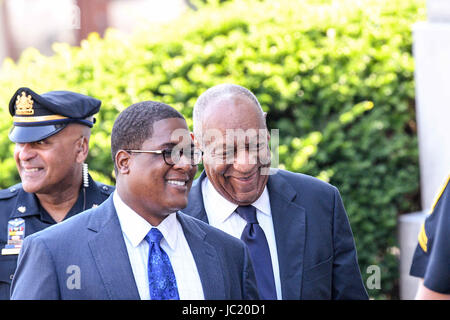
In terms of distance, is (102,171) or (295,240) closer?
(295,240)

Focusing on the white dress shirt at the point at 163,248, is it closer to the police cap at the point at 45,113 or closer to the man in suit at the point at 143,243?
the man in suit at the point at 143,243

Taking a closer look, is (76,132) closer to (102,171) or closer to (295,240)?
(295,240)

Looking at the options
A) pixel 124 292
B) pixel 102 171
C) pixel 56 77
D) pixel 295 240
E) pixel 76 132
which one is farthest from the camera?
pixel 56 77

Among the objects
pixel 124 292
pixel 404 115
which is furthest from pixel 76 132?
pixel 404 115

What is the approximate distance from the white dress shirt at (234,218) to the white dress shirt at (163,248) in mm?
753

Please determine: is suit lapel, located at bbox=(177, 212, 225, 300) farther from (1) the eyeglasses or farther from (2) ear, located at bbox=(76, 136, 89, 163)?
(2) ear, located at bbox=(76, 136, 89, 163)

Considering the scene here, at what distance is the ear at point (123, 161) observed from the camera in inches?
113

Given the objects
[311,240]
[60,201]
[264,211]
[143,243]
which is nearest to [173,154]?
[143,243]

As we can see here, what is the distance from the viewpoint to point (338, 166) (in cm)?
610

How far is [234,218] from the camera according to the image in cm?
367

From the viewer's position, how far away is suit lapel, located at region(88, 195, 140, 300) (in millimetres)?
2660

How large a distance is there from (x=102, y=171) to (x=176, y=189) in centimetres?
330

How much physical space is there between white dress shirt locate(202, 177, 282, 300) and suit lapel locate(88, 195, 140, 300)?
0.91 meters

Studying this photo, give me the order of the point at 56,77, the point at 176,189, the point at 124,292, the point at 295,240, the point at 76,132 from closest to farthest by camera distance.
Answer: the point at 124,292 → the point at 176,189 → the point at 295,240 → the point at 76,132 → the point at 56,77
